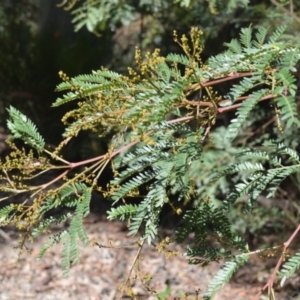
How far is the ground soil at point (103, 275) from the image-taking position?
3818 mm

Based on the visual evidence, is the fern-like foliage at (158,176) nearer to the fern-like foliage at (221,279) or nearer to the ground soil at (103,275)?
the fern-like foliage at (221,279)

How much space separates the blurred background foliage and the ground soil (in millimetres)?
448

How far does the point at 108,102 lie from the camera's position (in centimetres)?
149

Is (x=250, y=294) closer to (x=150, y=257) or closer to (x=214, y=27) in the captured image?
(x=150, y=257)

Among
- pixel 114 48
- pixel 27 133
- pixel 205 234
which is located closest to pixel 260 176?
pixel 205 234

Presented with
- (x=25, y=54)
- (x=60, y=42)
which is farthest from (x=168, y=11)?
(x=25, y=54)

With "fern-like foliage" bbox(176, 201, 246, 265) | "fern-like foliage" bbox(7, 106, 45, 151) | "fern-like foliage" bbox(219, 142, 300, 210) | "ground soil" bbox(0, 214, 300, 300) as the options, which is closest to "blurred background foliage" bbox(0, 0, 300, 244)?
"ground soil" bbox(0, 214, 300, 300)

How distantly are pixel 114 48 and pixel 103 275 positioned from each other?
2170mm

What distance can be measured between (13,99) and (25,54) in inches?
20.7

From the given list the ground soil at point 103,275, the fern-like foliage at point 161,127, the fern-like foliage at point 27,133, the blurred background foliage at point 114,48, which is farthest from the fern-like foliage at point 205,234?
the ground soil at point 103,275

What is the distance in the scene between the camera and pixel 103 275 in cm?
406

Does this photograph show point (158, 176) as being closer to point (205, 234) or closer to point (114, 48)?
point (205, 234)

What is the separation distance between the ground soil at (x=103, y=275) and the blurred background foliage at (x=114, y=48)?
45 cm

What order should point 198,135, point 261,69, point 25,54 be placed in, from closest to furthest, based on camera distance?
point 261,69 → point 198,135 → point 25,54
